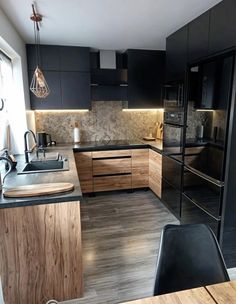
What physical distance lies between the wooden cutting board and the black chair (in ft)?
2.82

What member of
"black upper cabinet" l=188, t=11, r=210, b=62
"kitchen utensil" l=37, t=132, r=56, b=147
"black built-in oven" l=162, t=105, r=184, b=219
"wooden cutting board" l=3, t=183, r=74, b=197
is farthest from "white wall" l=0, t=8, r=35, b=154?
"black upper cabinet" l=188, t=11, r=210, b=62

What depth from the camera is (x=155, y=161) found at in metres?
3.62

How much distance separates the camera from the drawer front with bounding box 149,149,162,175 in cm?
346

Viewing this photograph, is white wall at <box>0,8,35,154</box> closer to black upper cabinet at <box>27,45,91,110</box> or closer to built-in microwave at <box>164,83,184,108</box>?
black upper cabinet at <box>27,45,91,110</box>

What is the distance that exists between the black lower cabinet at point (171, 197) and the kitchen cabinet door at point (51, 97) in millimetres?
2145

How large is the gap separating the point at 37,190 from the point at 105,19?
1.96 meters

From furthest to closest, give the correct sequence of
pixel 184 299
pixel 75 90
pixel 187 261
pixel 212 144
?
pixel 75 90 < pixel 212 144 < pixel 187 261 < pixel 184 299

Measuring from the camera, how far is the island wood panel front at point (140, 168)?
12.5 ft

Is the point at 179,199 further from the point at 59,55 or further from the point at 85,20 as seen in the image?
the point at 59,55

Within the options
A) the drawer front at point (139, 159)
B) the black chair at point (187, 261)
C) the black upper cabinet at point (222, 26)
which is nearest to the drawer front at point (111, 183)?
the drawer front at point (139, 159)

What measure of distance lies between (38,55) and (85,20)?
133cm

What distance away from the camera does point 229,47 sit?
1899 millimetres

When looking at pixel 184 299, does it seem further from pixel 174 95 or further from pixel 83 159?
pixel 83 159

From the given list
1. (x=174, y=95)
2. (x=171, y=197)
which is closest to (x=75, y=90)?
(x=174, y=95)
